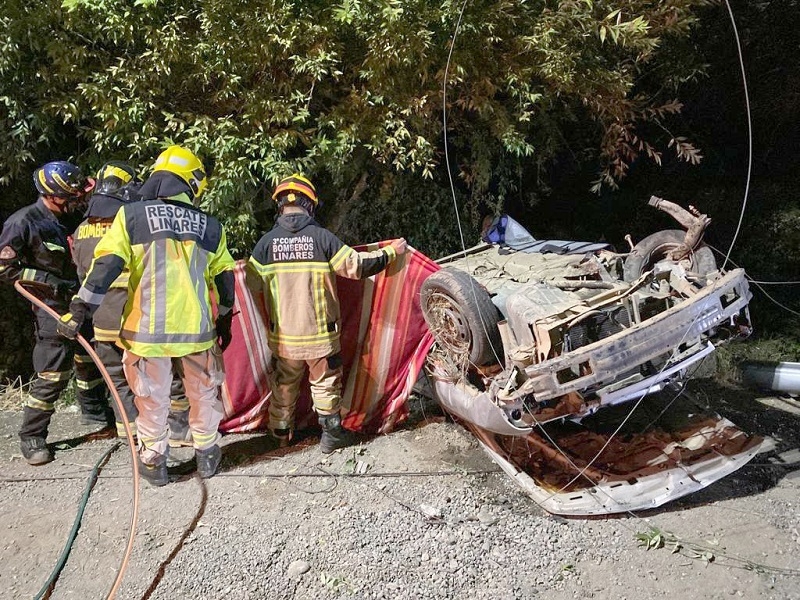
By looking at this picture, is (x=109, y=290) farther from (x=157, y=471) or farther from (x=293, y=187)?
(x=293, y=187)

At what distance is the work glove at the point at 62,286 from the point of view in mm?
4418

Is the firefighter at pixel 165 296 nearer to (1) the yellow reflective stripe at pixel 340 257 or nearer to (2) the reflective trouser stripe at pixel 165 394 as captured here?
(2) the reflective trouser stripe at pixel 165 394

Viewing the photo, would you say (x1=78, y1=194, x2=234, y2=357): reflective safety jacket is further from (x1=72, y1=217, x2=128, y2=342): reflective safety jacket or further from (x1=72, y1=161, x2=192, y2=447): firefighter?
(x1=72, y1=161, x2=192, y2=447): firefighter

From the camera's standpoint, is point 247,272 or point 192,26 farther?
point 192,26

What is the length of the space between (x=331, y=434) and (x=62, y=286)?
2344mm

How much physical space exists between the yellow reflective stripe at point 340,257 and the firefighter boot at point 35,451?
8.56 feet

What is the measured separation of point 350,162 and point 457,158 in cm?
132

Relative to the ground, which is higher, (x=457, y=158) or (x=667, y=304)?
(x=457, y=158)

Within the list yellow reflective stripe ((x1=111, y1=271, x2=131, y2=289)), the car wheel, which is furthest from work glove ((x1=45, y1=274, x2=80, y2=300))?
the car wheel

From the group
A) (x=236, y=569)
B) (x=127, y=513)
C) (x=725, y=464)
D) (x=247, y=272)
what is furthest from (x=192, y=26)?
(x=725, y=464)

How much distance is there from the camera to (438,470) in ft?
13.7

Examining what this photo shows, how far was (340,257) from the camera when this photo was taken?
4.16 m

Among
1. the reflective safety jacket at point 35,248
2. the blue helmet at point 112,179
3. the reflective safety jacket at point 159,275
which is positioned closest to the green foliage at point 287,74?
the blue helmet at point 112,179

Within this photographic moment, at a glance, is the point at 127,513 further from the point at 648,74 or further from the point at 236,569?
the point at 648,74
